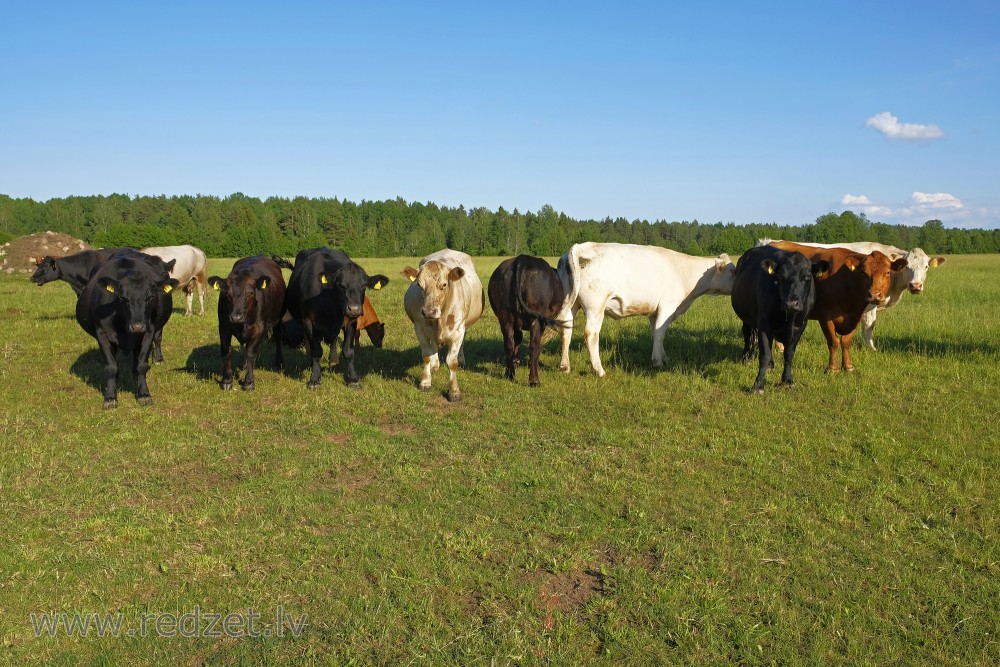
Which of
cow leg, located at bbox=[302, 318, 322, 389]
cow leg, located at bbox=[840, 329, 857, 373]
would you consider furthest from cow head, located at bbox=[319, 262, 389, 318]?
cow leg, located at bbox=[840, 329, 857, 373]

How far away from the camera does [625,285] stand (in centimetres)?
1134

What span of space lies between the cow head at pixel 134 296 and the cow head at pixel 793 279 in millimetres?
8407

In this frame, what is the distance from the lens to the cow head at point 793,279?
9.06 m

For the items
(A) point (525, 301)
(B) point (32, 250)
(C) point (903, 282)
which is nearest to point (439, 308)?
(A) point (525, 301)

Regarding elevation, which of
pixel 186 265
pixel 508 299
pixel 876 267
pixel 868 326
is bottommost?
pixel 868 326

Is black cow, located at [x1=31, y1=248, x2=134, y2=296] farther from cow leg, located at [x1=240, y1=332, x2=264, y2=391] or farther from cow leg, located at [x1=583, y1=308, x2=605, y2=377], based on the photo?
cow leg, located at [x1=583, y1=308, x2=605, y2=377]

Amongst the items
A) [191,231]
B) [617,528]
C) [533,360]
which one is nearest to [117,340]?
[533,360]

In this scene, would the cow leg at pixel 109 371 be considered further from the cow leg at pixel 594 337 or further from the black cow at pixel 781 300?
the black cow at pixel 781 300

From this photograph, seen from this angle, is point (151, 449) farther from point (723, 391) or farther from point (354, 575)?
point (723, 391)

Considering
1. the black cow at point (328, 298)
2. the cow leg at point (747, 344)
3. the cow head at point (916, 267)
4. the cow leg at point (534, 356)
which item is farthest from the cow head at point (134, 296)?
the cow head at point (916, 267)

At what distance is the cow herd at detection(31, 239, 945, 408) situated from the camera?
9.23 m

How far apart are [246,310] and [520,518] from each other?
5.83 metres

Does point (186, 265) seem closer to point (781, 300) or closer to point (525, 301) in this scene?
point (525, 301)

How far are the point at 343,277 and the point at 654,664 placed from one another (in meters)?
7.34
